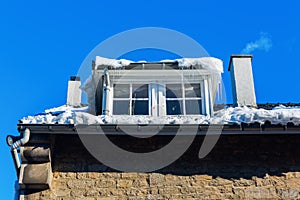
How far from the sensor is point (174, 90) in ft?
27.9

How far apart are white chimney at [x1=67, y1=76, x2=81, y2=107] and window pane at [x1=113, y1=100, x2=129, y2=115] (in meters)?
1.79

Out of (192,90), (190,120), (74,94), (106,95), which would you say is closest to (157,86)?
(192,90)

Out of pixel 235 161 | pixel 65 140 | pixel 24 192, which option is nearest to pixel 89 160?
pixel 65 140

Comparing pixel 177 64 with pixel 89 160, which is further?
pixel 177 64

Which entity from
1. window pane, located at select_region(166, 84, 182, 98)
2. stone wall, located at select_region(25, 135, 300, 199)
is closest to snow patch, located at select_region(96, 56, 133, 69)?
window pane, located at select_region(166, 84, 182, 98)

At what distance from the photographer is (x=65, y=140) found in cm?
702

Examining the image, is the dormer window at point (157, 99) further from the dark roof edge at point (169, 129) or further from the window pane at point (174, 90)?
the dark roof edge at point (169, 129)

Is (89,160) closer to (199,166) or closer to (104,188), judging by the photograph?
(104,188)

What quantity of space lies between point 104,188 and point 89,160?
0.56 metres

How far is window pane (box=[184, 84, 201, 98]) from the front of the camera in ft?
27.6

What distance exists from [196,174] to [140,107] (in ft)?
6.59

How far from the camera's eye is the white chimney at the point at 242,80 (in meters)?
9.36

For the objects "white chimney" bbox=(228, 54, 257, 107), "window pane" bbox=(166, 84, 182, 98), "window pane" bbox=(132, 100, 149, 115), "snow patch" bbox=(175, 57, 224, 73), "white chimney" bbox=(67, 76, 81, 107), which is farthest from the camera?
"white chimney" bbox=(67, 76, 81, 107)

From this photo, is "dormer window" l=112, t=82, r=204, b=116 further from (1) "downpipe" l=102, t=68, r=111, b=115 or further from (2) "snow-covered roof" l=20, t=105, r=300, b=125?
(2) "snow-covered roof" l=20, t=105, r=300, b=125
